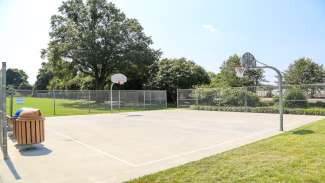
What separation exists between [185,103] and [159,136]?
16.6 meters

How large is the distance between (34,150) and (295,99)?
1708 cm

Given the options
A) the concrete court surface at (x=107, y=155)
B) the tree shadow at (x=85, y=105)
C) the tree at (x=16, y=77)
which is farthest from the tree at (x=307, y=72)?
the tree at (x=16, y=77)

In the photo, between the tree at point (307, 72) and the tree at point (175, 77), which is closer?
the tree at point (175, 77)

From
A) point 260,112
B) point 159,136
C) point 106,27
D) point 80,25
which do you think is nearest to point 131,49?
point 106,27

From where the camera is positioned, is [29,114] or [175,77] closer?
[29,114]

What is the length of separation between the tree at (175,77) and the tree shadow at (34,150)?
23.7 metres

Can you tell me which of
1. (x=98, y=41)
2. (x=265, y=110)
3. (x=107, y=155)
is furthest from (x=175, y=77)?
(x=107, y=155)

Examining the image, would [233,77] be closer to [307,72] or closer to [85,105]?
[307,72]

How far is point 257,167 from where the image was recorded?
507 cm

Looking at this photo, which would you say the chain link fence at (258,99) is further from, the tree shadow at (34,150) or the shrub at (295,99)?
the tree shadow at (34,150)

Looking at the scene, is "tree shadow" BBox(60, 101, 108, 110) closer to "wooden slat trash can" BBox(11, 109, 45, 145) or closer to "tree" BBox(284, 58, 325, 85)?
"wooden slat trash can" BBox(11, 109, 45, 145)

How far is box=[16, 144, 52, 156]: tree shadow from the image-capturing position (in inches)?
278

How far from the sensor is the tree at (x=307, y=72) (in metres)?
43.6

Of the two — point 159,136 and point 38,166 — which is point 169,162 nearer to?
point 38,166
